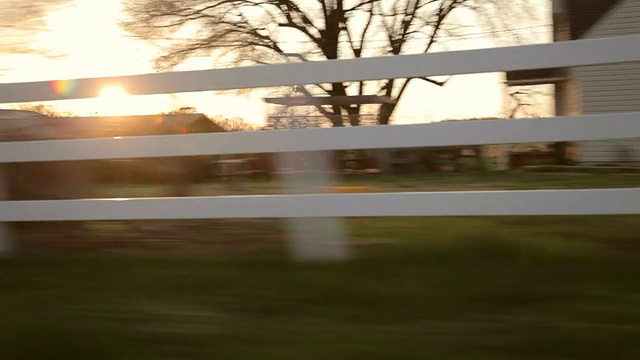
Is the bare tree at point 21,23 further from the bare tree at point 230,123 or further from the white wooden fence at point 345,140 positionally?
the bare tree at point 230,123

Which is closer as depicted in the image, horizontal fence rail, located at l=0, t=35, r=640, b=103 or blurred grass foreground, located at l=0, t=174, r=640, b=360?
blurred grass foreground, located at l=0, t=174, r=640, b=360

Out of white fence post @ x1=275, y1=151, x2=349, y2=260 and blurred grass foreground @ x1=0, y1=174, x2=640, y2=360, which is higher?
white fence post @ x1=275, y1=151, x2=349, y2=260

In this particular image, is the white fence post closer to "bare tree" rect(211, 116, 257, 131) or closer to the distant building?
"bare tree" rect(211, 116, 257, 131)

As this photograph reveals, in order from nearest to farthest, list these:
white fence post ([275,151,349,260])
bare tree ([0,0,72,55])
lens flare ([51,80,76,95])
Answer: white fence post ([275,151,349,260])
lens flare ([51,80,76,95])
bare tree ([0,0,72,55])

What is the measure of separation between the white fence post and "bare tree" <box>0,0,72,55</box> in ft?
8.92

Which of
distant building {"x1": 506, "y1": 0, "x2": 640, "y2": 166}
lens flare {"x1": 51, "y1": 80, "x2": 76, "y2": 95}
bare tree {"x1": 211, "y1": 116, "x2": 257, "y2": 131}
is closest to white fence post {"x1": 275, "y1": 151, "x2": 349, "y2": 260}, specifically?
lens flare {"x1": 51, "y1": 80, "x2": 76, "y2": 95}

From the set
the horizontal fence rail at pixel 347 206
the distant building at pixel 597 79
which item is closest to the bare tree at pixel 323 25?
the distant building at pixel 597 79

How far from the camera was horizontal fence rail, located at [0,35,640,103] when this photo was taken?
3.38m

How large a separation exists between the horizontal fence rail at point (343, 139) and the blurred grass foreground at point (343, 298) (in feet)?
1.97

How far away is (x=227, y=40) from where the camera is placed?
1117 cm

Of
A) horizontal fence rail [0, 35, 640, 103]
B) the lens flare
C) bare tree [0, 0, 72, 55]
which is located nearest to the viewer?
horizontal fence rail [0, 35, 640, 103]

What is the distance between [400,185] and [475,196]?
326 centimetres

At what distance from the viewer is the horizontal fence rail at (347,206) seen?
338cm

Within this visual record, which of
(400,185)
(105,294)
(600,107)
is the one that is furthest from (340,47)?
(105,294)
